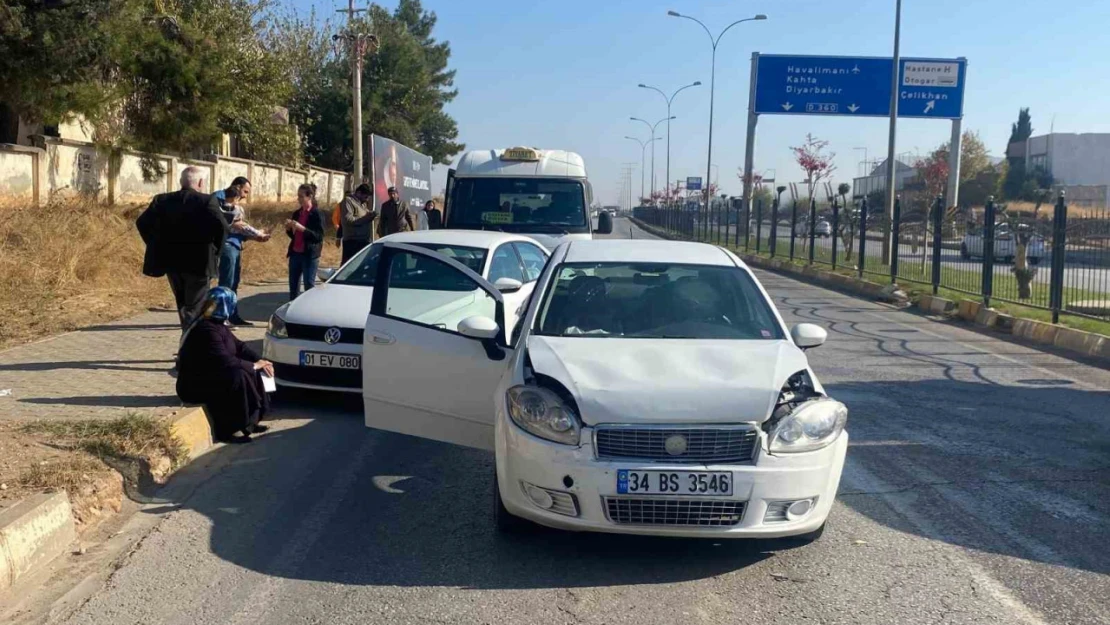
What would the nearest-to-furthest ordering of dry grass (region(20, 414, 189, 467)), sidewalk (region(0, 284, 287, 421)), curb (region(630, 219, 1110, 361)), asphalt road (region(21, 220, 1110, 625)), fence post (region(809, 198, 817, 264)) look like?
asphalt road (region(21, 220, 1110, 625)) → dry grass (region(20, 414, 189, 467)) → sidewalk (region(0, 284, 287, 421)) → curb (region(630, 219, 1110, 361)) → fence post (region(809, 198, 817, 264))

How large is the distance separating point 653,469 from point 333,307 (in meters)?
4.97

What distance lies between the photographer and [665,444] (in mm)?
4789

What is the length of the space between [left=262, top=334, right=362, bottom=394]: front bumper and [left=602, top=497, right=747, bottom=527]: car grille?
427 centimetres

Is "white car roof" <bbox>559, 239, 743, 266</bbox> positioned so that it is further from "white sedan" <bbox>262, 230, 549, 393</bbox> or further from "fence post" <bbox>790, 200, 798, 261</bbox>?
"fence post" <bbox>790, 200, 798, 261</bbox>

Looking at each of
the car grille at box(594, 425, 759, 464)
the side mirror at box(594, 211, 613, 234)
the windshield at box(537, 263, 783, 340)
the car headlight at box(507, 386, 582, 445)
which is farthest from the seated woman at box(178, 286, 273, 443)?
the side mirror at box(594, 211, 613, 234)

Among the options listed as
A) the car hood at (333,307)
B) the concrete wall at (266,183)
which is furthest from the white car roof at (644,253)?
the concrete wall at (266,183)

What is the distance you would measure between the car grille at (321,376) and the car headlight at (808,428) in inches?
179

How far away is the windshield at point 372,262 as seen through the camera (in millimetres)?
10008

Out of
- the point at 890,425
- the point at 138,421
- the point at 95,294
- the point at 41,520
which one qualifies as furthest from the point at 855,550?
the point at 95,294

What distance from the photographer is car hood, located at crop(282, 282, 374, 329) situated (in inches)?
344

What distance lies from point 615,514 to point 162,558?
2273mm

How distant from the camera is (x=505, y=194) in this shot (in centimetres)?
1523

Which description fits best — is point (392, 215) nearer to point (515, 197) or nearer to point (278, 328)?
point (515, 197)

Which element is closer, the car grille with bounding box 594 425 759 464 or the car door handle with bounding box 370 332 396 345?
the car grille with bounding box 594 425 759 464
